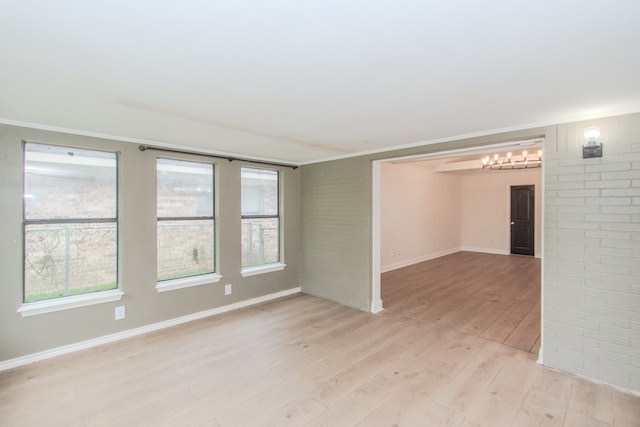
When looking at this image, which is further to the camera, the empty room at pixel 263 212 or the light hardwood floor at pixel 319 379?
the light hardwood floor at pixel 319 379

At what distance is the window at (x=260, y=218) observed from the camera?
15.4 feet

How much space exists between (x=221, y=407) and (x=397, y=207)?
584 cm

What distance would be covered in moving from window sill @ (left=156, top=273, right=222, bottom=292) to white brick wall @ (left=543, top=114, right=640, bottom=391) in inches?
153

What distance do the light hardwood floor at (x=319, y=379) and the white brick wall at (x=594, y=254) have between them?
11.2 inches

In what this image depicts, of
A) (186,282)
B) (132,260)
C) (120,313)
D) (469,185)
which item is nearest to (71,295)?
(120,313)

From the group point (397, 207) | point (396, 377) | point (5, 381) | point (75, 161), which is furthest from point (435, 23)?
point (397, 207)

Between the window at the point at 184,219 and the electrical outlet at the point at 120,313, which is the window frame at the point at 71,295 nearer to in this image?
the electrical outlet at the point at 120,313

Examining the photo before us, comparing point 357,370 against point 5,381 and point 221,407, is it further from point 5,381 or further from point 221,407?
point 5,381

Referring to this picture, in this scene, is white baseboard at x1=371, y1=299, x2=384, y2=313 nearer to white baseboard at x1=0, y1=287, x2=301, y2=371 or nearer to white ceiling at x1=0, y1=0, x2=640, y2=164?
white baseboard at x1=0, y1=287, x2=301, y2=371

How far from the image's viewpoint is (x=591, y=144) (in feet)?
8.48

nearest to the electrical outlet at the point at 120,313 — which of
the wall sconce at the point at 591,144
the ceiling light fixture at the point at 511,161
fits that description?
the wall sconce at the point at 591,144

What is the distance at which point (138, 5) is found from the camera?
1.22m

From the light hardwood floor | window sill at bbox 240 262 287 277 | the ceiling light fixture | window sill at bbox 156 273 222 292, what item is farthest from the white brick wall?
the ceiling light fixture

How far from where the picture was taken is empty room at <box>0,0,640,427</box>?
146 cm
